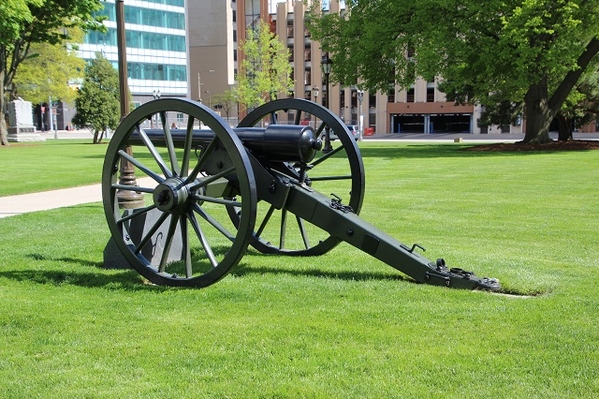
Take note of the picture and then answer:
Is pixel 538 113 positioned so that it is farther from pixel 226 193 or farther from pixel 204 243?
pixel 204 243

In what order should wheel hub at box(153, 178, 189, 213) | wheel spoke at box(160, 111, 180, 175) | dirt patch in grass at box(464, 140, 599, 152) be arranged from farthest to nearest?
dirt patch in grass at box(464, 140, 599, 152), wheel spoke at box(160, 111, 180, 175), wheel hub at box(153, 178, 189, 213)

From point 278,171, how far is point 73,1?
31.4 m

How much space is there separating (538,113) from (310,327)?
1141 inches

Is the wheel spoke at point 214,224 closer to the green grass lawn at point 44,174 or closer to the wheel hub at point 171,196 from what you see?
the wheel hub at point 171,196

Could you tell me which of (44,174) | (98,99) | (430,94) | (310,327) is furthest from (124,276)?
(430,94)

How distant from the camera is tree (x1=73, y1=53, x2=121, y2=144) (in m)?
46.7

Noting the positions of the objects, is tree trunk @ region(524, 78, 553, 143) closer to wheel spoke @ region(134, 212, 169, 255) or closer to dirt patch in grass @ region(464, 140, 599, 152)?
dirt patch in grass @ region(464, 140, 599, 152)

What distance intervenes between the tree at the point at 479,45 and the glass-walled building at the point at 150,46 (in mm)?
55583

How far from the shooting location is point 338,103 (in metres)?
80.4

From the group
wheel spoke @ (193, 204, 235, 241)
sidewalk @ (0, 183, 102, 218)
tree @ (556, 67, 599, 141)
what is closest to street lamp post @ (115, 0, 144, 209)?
sidewalk @ (0, 183, 102, 218)

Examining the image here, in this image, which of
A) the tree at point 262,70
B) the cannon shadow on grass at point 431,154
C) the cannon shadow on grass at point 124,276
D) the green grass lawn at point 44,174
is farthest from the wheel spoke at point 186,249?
the tree at point 262,70

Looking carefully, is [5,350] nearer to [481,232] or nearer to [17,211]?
[481,232]

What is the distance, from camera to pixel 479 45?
2820 centimetres

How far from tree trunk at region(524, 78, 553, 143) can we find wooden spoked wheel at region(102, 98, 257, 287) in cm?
2704
